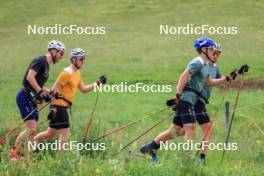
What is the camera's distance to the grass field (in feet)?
29.0

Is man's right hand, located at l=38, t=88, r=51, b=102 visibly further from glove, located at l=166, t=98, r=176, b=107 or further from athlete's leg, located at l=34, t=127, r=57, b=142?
glove, located at l=166, t=98, r=176, b=107

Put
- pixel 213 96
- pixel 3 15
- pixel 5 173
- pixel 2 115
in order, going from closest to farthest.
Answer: pixel 5 173, pixel 2 115, pixel 213 96, pixel 3 15

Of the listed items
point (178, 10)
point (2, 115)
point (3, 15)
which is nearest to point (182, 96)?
point (2, 115)

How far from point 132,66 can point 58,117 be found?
67.9 ft

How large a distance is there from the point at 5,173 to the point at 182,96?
371 cm

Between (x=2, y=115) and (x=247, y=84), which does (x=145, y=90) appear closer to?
(x=247, y=84)

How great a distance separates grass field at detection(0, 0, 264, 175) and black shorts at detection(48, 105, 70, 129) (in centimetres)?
33

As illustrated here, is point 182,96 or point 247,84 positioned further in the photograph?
point 247,84

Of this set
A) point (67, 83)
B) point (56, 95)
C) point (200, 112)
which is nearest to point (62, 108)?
point (56, 95)

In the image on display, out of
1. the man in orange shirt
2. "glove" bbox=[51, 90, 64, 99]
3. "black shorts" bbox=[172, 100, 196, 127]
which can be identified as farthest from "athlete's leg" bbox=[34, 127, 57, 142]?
"black shorts" bbox=[172, 100, 196, 127]

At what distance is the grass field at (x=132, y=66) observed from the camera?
29.0 feet

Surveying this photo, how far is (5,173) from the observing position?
8.40 metres

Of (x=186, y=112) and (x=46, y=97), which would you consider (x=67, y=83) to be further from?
(x=186, y=112)

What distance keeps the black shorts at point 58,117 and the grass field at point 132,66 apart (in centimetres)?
33
